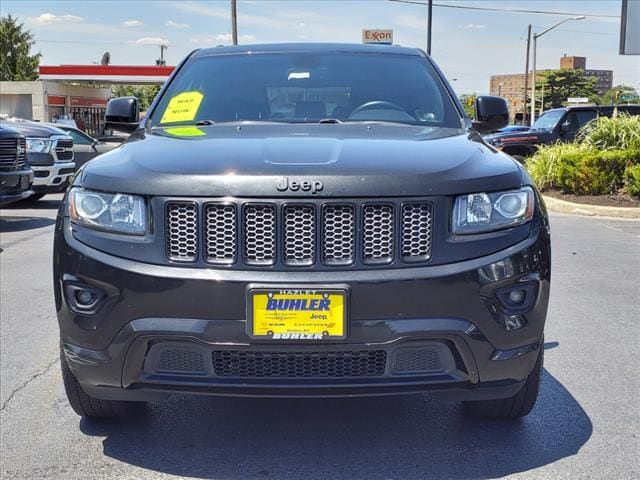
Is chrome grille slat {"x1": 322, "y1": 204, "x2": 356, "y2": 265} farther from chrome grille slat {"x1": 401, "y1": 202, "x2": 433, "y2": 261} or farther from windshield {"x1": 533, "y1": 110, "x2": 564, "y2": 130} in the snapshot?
windshield {"x1": 533, "y1": 110, "x2": 564, "y2": 130}

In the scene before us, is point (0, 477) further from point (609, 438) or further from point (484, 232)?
point (609, 438)

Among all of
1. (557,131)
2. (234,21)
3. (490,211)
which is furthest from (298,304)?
(234,21)

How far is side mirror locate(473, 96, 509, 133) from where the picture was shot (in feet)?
15.2

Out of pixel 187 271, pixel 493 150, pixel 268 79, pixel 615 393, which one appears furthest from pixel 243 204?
pixel 615 393

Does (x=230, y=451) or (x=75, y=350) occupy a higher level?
(x=75, y=350)

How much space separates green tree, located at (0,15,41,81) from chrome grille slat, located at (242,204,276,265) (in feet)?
167

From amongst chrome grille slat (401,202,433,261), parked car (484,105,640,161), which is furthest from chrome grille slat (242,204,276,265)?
parked car (484,105,640,161)

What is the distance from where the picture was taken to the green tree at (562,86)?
80.1 m

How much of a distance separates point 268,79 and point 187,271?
6.29ft

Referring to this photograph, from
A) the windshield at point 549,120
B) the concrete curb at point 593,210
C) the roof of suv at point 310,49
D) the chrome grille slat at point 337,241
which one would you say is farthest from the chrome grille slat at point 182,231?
the windshield at point 549,120

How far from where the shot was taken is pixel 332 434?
3.43 metres

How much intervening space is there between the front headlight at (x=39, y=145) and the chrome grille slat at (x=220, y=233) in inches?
438

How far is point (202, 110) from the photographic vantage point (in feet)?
13.6

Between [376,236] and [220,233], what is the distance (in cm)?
56
